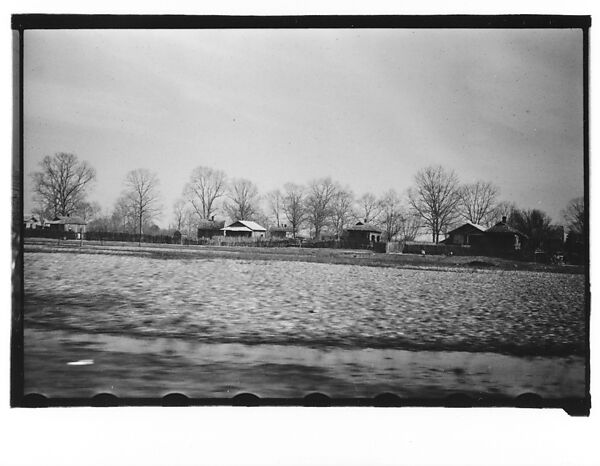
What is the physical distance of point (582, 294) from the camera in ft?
16.8

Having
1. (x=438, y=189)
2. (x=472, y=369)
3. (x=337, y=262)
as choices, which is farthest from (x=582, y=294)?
(x=337, y=262)

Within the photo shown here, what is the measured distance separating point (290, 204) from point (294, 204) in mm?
42

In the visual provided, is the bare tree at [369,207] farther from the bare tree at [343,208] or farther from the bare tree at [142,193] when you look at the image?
the bare tree at [142,193]

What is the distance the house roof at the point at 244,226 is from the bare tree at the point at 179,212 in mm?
455

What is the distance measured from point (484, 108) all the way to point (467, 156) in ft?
1.57

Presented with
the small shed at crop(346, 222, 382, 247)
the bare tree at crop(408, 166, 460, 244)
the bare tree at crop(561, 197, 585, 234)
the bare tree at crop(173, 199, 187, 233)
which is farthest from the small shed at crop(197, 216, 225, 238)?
the bare tree at crop(561, 197, 585, 234)

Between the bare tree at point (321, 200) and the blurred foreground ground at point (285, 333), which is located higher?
the bare tree at point (321, 200)

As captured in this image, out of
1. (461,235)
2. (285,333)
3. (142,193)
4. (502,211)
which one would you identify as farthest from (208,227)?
(502,211)

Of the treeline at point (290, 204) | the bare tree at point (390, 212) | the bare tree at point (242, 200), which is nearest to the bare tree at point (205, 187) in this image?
the treeline at point (290, 204)

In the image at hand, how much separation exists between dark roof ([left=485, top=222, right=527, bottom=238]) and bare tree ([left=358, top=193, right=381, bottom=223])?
110 centimetres

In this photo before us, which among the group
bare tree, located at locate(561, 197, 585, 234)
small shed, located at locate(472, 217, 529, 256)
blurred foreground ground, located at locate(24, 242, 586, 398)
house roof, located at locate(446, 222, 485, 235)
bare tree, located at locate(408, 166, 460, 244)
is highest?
bare tree, located at locate(408, 166, 460, 244)

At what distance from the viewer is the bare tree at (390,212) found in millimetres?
5176

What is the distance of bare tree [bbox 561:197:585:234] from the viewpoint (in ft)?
16.5

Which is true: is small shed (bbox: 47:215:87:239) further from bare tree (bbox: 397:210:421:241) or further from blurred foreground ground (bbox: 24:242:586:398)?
bare tree (bbox: 397:210:421:241)
